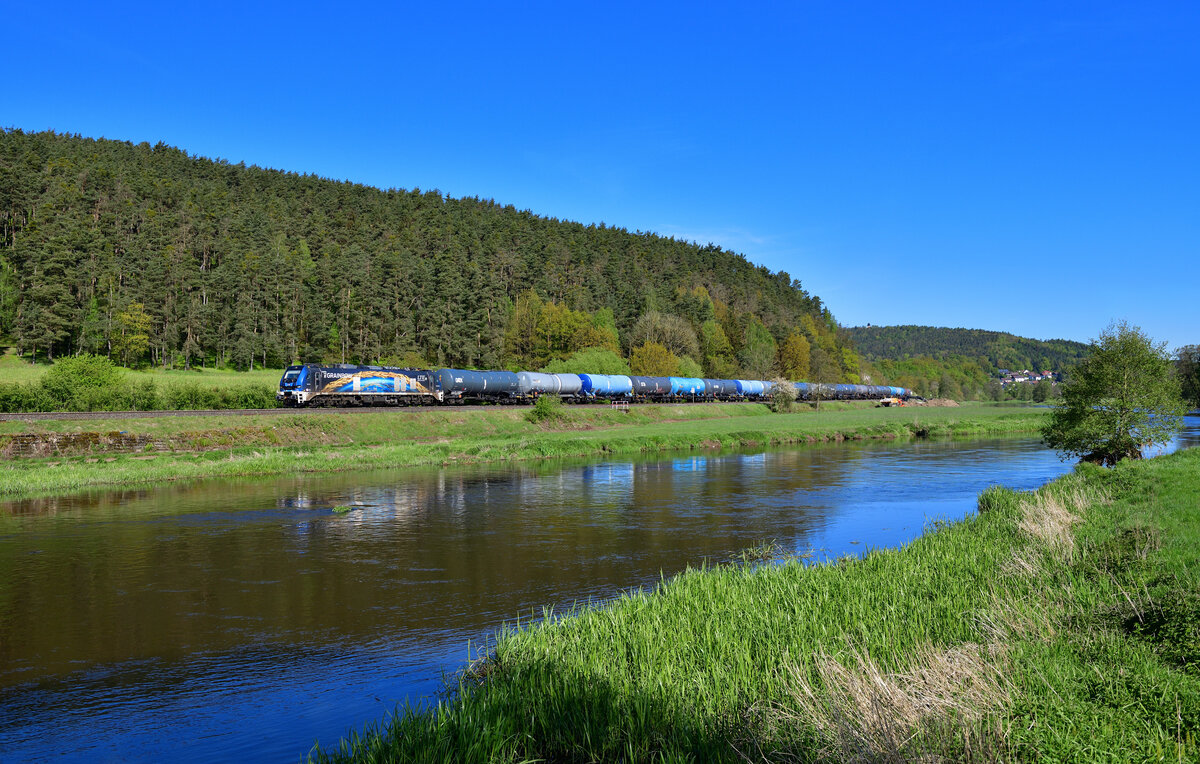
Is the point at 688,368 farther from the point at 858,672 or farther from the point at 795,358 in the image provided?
the point at 858,672

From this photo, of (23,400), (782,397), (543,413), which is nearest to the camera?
(23,400)

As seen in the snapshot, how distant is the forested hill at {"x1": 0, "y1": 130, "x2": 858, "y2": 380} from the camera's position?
100438mm

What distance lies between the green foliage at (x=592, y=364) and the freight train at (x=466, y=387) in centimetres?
1330

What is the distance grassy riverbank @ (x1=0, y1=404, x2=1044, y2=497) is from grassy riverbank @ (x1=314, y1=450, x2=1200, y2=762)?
97.2 feet

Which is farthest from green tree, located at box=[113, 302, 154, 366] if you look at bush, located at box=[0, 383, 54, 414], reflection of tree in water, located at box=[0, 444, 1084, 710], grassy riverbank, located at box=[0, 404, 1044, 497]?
reflection of tree in water, located at box=[0, 444, 1084, 710]

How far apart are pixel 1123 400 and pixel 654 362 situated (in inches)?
3295

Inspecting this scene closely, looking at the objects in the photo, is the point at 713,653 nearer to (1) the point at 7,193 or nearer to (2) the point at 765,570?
(2) the point at 765,570

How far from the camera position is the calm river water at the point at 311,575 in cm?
1092

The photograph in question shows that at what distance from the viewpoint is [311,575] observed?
1867 centimetres

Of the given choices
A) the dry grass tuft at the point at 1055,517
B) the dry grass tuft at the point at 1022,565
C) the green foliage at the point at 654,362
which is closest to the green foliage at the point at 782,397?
the green foliage at the point at 654,362

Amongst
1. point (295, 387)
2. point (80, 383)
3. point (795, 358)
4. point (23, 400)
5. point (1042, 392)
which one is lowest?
point (23, 400)

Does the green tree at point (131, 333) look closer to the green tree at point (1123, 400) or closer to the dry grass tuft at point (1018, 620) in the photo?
the green tree at point (1123, 400)

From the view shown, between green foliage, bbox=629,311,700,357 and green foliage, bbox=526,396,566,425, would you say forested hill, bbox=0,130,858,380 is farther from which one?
green foliage, bbox=526,396,566,425

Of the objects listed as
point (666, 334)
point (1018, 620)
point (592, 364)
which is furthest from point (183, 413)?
point (666, 334)
